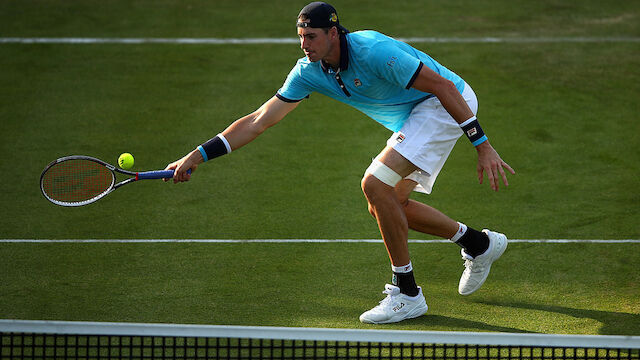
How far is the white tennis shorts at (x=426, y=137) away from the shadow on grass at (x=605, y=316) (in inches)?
37.3

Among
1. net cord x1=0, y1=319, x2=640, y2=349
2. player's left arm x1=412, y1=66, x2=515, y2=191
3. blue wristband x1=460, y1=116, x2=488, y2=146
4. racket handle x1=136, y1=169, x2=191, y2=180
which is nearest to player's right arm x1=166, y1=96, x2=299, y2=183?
racket handle x1=136, y1=169, x2=191, y2=180

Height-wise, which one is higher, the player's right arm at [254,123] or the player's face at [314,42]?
the player's face at [314,42]

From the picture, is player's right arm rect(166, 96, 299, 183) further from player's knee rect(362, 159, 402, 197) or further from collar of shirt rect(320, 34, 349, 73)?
player's knee rect(362, 159, 402, 197)

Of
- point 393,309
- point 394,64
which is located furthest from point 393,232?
point 394,64

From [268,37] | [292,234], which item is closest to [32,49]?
[268,37]

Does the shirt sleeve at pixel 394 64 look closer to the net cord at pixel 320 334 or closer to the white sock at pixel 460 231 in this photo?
the white sock at pixel 460 231

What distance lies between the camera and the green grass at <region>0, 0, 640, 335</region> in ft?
18.7

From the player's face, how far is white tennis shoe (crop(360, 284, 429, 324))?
144cm

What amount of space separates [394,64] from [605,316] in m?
1.95

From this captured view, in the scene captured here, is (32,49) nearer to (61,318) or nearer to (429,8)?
(429,8)

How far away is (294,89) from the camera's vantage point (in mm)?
5637

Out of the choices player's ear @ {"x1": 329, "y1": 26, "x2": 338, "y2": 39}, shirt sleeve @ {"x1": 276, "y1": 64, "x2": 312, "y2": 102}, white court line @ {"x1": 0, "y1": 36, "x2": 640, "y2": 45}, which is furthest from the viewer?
white court line @ {"x1": 0, "y1": 36, "x2": 640, "y2": 45}

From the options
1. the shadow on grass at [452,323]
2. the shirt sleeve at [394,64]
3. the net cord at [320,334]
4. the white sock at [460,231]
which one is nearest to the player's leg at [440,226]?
the white sock at [460,231]

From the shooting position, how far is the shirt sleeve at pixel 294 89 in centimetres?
559
